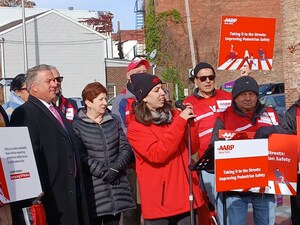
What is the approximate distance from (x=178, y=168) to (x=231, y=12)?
3171 centimetres

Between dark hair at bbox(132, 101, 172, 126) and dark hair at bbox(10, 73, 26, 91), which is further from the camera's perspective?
dark hair at bbox(10, 73, 26, 91)

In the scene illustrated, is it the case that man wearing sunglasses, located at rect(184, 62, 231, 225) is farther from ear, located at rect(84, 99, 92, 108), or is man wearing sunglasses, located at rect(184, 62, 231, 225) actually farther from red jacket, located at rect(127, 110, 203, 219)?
ear, located at rect(84, 99, 92, 108)

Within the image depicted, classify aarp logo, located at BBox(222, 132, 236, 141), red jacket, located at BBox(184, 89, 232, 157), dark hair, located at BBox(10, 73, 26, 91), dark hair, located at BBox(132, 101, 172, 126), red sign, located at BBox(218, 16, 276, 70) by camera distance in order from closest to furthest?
dark hair, located at BBox(132, 101, 172, 126)
aarp logo, located at BBox(222, 132, 236, 141)
red jacket, located at BBox(184, 89, 232, 157)
red sign, located at BBox(218, 16, 276, 70)
dark hair, located at BBox(10, 73, 26, 91)

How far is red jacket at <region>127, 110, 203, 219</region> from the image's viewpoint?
4652 mm

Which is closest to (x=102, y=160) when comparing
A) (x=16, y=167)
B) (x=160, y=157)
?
(x=160, y=157)

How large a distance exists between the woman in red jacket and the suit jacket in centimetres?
60

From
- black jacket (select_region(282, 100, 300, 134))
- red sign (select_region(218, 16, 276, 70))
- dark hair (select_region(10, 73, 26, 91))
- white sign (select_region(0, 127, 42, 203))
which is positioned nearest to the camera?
white sign (select_region(0, 127, 42, 203))

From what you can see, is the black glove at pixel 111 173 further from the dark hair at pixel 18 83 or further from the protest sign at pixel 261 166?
the dark hair at pixel 18 83

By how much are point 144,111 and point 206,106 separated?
1412 mm

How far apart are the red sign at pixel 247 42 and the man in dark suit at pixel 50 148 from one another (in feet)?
9.11

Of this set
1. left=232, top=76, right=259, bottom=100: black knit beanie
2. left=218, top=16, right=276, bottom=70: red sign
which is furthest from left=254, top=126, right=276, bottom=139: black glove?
left=218, top=16, right=276, bottom=70: red sign

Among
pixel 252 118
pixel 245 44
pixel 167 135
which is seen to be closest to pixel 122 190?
pixel 167 135

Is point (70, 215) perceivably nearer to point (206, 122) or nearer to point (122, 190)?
point (122, 190)

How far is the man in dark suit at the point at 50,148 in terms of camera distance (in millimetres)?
4594
